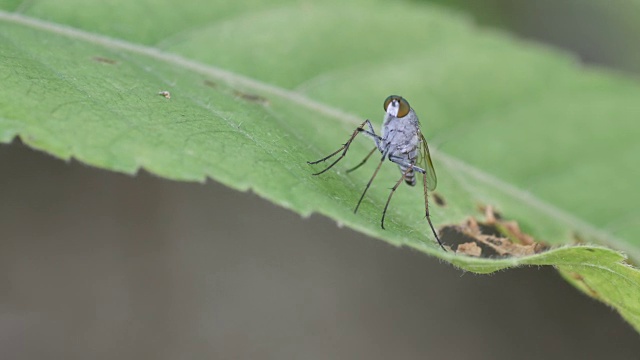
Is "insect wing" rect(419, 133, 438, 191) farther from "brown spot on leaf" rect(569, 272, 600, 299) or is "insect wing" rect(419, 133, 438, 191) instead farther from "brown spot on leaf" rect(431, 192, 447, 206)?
"brown spot on leaf" rect(569, 272, 600, 299)

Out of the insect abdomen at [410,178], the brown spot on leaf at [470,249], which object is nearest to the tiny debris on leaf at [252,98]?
the insect abdomen at [410,178]

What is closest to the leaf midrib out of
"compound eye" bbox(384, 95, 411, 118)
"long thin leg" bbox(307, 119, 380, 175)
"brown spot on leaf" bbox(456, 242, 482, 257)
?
"long thin leg" bbox(307, 119, 380, 175)

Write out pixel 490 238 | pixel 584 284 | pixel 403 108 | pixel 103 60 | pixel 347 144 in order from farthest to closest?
pixel 403 108 < pixel 347 144 < pixel 490 238 < pixel 103 60 < pixel 584 284

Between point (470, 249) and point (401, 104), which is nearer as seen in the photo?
point (470, 249)

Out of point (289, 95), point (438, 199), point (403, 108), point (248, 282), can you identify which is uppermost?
point (403, 108)

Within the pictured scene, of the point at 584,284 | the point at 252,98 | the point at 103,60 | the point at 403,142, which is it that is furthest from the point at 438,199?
the point at 103,60

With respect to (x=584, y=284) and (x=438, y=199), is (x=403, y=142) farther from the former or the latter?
(x=584, y=284)

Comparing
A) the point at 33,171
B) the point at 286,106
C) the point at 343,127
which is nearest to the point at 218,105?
the point at 286,106
